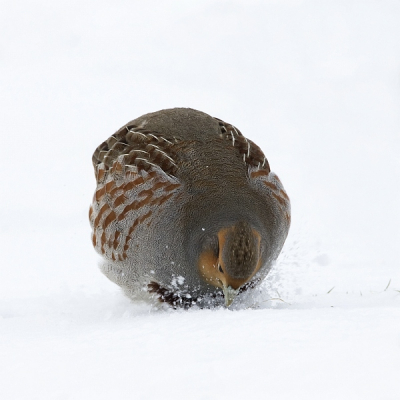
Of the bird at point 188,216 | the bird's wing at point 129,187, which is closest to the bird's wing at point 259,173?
the bird at point 188,216

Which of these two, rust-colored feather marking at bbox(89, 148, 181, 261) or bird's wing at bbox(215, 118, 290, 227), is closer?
rust-colored feather marking at bbox(89, 148, 181, 261)

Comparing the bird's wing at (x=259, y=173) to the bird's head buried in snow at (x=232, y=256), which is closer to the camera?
the bird's head buried in snow at (x=232, y=256)

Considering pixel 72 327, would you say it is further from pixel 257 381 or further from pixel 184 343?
pixel 257 381

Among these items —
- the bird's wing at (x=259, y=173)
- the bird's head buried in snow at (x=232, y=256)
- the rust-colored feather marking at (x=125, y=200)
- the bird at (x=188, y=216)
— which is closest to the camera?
the bird's head buried in snow at (x=232, y=256)

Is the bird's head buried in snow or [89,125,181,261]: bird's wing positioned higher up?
[89,125,181,261]: bird's wing

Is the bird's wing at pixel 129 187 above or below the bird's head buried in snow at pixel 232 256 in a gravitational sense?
above

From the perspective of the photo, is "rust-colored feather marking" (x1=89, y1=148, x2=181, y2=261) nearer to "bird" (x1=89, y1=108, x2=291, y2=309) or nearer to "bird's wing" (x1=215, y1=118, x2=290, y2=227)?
A: "bird" (x1=89, y1=108, x2=291, y2=309)

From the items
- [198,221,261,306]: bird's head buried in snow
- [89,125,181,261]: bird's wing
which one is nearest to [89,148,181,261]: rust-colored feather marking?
[89,125,181,261]: bird's wing

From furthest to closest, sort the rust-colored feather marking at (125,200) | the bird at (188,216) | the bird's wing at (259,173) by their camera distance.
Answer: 1. the bird's wing at (259,173)
2. the rust-colored feather marking at (125,200)
3. the bird at (188,216)

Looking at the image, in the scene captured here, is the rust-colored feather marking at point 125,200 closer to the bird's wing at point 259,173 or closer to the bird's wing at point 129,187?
the bird's wing at point 129,187
